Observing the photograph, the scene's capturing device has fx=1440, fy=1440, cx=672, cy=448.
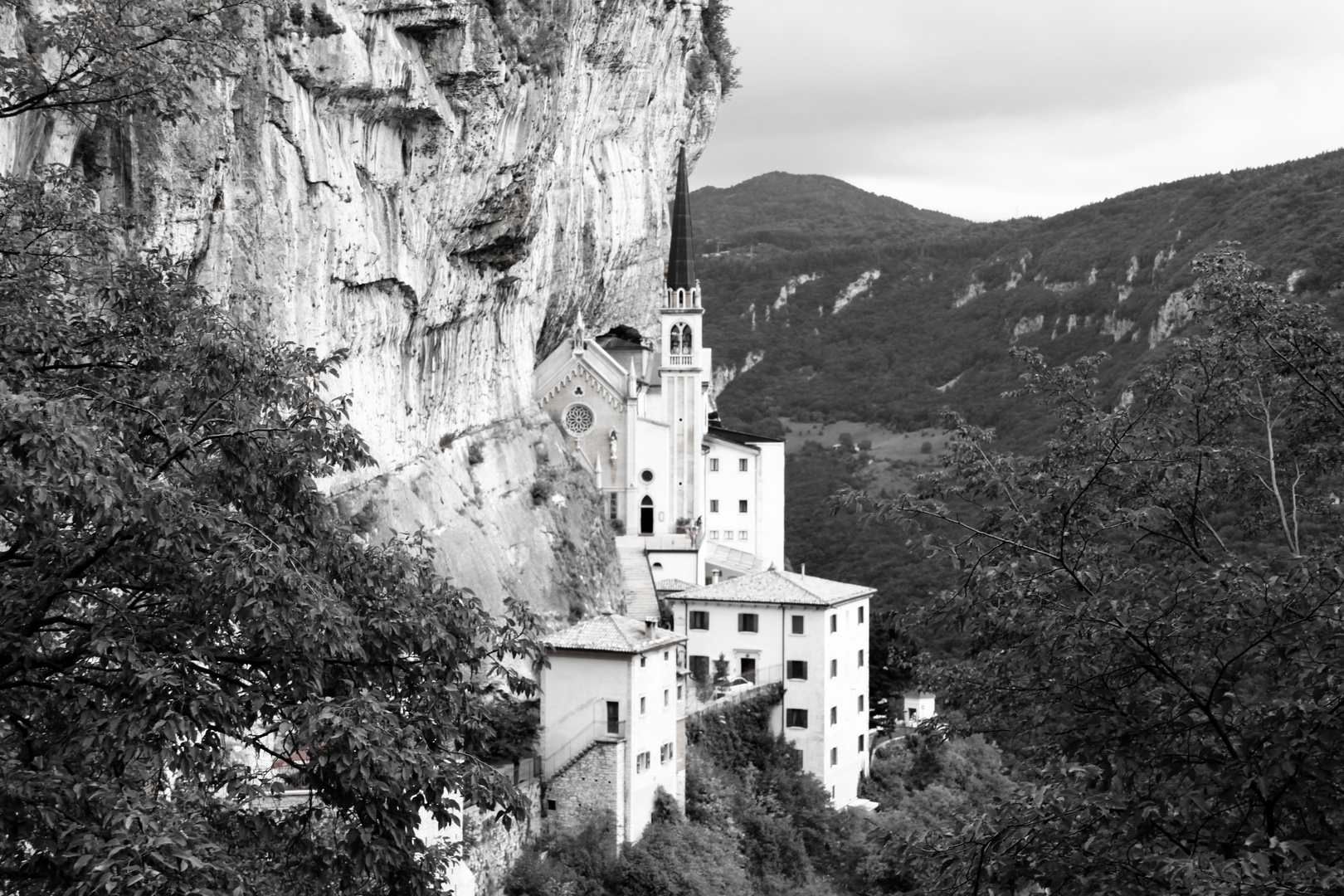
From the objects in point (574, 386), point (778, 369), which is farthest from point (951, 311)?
point (574, 386)

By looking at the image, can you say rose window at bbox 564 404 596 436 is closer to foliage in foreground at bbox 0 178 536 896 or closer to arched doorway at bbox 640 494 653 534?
arched doorway at bbox 640 494 653 534

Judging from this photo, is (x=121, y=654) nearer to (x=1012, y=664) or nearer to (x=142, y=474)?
(x=142, y=474)

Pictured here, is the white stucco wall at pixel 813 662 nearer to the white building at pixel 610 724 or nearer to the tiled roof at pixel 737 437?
the white building at pixel 610 724

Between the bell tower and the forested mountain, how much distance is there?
19.0 m

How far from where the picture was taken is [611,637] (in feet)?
110

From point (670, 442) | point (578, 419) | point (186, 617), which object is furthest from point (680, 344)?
point (186, 617)

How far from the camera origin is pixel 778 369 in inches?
5123

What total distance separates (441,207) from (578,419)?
19.0m

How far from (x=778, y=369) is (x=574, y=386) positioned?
251 feet

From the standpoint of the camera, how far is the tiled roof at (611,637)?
3303 centimetres

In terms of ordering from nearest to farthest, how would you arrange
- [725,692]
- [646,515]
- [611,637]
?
[611,637]
[725,692]
[646,515]

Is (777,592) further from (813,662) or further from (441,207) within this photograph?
(441,207)

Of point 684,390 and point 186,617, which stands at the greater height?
point 186,617

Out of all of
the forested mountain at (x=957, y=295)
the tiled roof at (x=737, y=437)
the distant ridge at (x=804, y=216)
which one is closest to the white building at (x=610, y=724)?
the tiled roof at (x=737, y=437)
